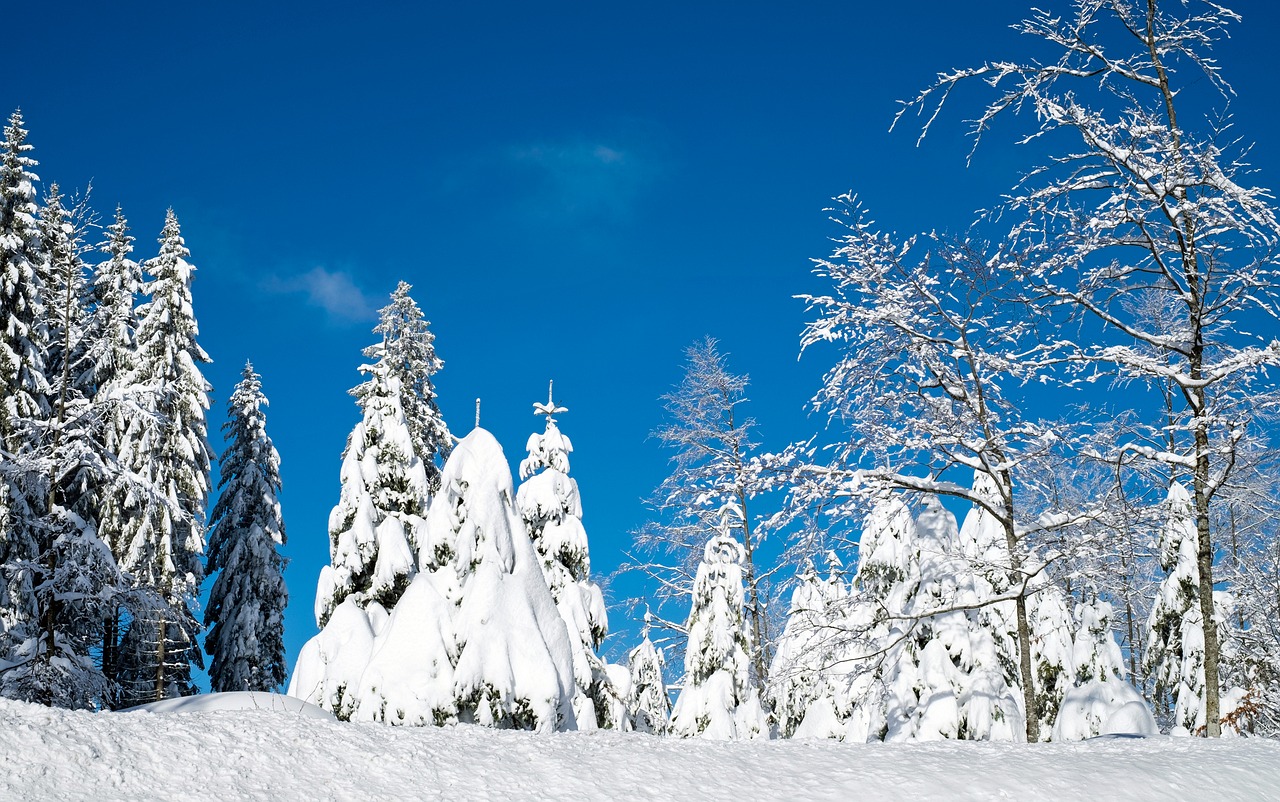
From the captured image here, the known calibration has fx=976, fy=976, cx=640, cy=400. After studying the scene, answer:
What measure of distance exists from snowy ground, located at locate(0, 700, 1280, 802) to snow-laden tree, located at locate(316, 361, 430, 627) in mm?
9435

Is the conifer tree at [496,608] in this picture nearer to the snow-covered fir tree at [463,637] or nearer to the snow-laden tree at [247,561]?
the snow-covered fir tree at [463,637]

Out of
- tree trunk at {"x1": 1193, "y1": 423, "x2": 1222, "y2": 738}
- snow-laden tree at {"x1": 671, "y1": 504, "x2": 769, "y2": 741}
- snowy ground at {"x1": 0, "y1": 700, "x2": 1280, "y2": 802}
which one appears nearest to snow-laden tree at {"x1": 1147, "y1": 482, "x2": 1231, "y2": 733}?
snow-laden tree at {"x1": 671, "y1": 504, "x2": 769, "y2": 741}

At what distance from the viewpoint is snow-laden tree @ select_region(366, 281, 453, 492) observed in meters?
33.9

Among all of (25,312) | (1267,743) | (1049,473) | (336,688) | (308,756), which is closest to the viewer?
(308,756)

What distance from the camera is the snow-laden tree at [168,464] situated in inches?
956

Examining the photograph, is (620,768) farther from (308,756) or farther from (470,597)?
(470,597)

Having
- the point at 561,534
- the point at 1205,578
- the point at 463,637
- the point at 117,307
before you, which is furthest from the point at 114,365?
the point at 1205,578

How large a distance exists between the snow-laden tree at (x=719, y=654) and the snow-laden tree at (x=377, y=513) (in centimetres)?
638

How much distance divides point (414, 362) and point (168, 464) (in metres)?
10.7

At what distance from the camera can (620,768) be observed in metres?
7.68

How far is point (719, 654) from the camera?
21.3 m

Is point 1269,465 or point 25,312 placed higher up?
point 25,312

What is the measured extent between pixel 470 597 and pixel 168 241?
666 inches

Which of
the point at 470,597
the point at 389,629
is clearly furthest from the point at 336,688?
the point at 470,597
